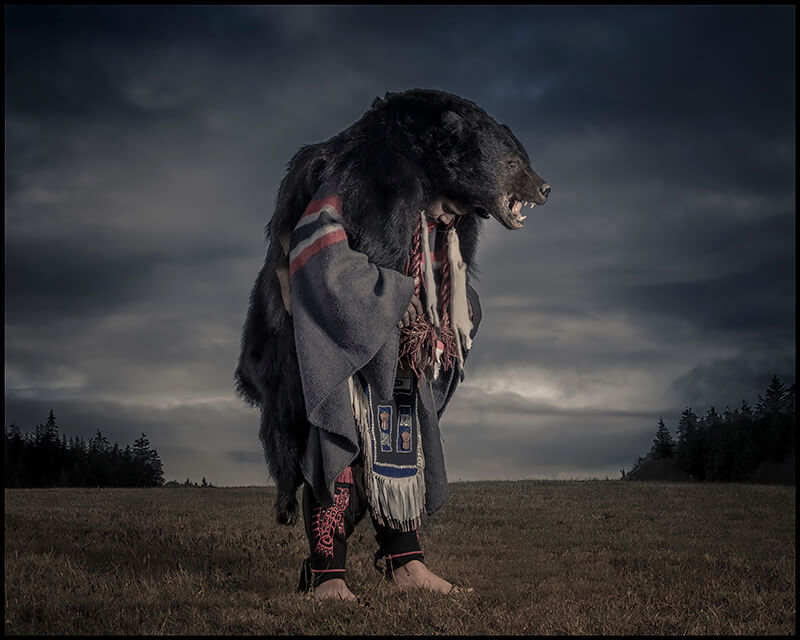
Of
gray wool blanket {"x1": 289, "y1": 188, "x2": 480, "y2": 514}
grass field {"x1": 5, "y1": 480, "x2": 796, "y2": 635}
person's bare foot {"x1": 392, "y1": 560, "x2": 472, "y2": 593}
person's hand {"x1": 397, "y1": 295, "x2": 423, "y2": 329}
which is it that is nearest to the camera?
grass field {"x1": 5, "y1": 480, "x2": 796, "y2": 635}

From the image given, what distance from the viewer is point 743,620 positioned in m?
3.62

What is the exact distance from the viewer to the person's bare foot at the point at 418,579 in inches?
155

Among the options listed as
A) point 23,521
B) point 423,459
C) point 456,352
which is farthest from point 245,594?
point 23,521

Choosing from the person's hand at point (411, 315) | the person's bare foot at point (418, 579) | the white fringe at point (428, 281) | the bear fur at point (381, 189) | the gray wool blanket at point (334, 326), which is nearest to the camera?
the gray wool blanket at point (334, 326)

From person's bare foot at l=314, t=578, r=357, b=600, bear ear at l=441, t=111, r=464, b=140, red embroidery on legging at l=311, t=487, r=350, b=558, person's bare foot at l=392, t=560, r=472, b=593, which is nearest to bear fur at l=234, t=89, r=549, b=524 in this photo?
bear ear at l=441, t=111, r=464, b=140

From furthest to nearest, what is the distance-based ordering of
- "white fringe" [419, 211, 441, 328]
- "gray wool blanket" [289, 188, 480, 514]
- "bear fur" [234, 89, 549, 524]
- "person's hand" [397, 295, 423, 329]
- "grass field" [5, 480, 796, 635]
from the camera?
1. "white fringe" [419, 211, 441, 328]
2. "person's hand" [397, 295, 423, 329]
3. "bear fur" [234, 89, 549, 524]
4. "gray wool blanket" [289, 188, 480, 514]
5. "grass field" [5, 480, 796, 635]

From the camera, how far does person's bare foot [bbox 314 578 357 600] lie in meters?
3.65

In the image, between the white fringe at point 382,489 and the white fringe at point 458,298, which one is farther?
the white fringe at point 458,298

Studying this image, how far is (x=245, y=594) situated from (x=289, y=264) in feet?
5.19

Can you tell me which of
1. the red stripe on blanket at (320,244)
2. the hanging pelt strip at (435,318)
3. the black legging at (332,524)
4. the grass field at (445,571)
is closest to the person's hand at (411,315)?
the hanging pelt strip at (435,318)

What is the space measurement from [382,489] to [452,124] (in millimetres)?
1706

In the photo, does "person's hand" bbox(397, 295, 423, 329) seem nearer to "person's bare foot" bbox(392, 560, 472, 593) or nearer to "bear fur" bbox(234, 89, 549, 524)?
"bear fur" bbox(234, 89, 549, 524)

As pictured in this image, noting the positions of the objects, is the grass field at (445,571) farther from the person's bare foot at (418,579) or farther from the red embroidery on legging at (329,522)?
the red embroidery on legging at (329,522)

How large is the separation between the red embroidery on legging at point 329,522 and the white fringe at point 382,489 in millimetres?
125
